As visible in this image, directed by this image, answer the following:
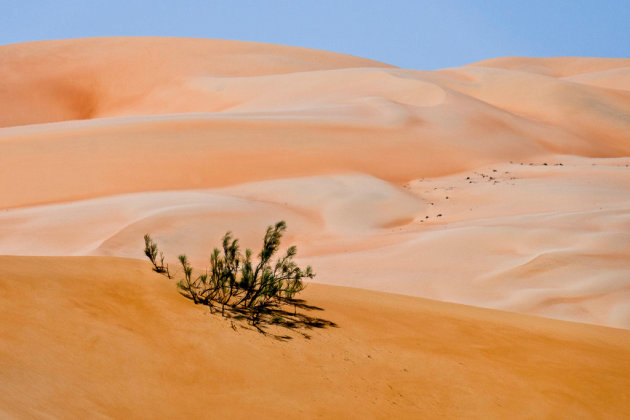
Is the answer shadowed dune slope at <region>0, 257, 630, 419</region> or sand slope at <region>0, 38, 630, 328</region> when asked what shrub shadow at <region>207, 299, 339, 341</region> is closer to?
shadowed dune slope at <region>0, 257, 630, 419</region>

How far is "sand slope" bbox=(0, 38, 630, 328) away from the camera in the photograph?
10.5m

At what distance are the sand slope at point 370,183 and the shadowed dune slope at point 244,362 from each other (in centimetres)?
337

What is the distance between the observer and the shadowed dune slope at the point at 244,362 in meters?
3.84

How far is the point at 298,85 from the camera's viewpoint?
33.7 meters

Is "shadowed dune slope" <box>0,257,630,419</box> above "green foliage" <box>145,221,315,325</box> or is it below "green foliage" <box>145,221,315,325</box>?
below

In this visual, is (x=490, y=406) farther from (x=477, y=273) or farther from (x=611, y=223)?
(x=611, y=223)

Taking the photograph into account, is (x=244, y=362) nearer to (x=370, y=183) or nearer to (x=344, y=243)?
(x=344, y=243)

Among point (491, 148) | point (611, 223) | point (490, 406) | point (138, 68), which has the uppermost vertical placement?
point (138, 68)

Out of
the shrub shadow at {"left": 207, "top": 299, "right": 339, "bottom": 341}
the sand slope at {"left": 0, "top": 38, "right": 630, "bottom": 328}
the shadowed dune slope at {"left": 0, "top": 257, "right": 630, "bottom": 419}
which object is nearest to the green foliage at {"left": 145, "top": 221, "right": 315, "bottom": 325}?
the shrub shadow at {"left": 207, "top": 299, "right": 339, "bottom": 341}

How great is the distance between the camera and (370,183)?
18406 millimetres

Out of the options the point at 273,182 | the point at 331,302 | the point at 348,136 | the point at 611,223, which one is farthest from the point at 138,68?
the point at 331,302

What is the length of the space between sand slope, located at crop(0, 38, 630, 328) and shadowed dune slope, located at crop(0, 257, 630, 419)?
3.37m

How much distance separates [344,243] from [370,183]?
532 centimetres

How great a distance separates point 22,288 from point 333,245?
8740 millimetres
